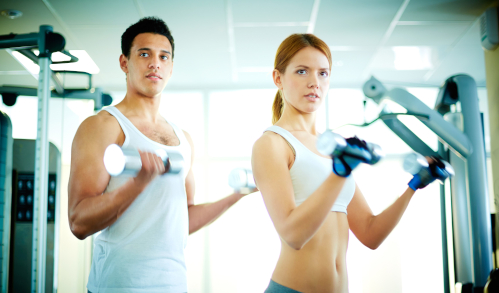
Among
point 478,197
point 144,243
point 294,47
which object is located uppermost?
point 294,47

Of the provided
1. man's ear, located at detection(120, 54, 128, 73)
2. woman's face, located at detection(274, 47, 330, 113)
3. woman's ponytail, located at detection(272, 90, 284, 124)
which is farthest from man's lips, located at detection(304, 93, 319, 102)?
man's ear, located at detection(120, 54, 128, 73)

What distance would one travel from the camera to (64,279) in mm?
3053

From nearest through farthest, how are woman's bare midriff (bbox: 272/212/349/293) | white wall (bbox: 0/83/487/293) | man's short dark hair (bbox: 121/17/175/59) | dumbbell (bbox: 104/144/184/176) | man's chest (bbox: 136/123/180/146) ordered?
1. dumbbell (bbox: 104/144/184/176)
2. woman's bare midriff (bbox: 272/212/349/293)
3. man's chest (bbox: 136/123/180/146)
4. man's short dark hair (bbox: 121/17/175/59)
5. white wall (bbox: 0/83/487/293)

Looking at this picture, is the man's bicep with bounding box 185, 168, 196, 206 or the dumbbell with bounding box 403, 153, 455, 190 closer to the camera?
the dumbbell with bounding box 403, 153, 455, 190

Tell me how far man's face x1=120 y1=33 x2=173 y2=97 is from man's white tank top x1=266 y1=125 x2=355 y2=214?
1.88 feet

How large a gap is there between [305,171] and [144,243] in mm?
588

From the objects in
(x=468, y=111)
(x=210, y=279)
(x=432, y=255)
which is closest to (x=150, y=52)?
(x=468, y=111)

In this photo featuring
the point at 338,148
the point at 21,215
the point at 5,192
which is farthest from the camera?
the point at 21,215

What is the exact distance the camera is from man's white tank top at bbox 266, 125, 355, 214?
44.5 inches

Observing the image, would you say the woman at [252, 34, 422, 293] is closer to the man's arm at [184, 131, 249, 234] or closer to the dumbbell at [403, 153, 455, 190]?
the dumbbell at [403, 153, 455, 190]

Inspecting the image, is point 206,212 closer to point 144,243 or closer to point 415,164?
point 144,243

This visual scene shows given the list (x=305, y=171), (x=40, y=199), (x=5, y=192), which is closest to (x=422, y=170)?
(x=305, y=171)

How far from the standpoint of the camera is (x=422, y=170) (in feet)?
4.27

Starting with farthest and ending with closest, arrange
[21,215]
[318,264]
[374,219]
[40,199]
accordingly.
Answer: [21,215]
[40,199]
[374,219]
[318,264]
